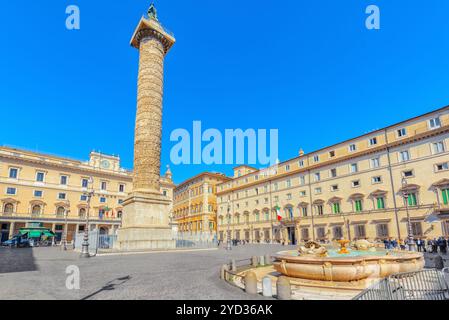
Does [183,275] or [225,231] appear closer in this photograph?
[183,275]

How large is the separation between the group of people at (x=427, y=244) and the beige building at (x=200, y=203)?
3146 centimetres

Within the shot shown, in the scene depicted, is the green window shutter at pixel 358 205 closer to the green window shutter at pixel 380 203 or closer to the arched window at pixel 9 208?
the green window shutter at pixel 380 203

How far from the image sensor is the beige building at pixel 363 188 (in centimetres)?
2505

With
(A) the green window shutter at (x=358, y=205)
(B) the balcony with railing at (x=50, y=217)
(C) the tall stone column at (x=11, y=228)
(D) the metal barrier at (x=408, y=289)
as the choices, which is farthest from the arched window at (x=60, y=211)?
(D) the metal barrier at (x=408, y=289)

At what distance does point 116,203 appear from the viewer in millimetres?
50375

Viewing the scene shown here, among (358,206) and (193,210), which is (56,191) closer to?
(193,210)

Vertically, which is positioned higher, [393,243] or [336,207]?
[336,207]

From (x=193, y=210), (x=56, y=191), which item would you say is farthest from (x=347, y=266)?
(x=193, y=210)

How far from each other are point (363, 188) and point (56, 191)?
45018 millimetres

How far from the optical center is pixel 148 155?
24.3 metres
